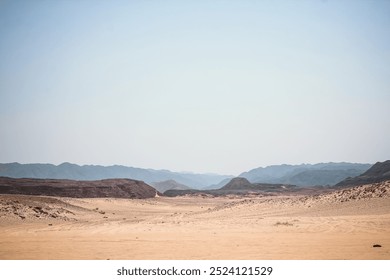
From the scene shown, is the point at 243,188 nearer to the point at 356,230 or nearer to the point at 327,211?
the point at 327,211

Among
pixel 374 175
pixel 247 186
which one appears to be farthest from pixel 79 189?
pixel 374 175

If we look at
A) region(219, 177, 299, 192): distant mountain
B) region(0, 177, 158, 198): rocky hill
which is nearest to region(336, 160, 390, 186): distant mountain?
region(219, 177, 299, 192): distant mountain

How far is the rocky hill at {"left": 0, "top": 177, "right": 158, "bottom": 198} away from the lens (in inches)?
2053

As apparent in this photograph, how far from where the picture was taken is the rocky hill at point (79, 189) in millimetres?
52156

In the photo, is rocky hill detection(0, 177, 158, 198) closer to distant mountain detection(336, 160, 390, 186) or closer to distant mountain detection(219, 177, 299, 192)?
distant mountain detection(219, 177, 299, 192)

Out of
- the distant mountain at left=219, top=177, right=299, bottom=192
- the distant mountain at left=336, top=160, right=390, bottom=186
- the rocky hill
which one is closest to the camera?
the rocky hill

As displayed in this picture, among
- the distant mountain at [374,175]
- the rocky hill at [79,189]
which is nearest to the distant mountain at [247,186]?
the distant mountain at [374,175]

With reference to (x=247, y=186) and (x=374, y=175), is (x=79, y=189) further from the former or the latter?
(x=374, y=175)

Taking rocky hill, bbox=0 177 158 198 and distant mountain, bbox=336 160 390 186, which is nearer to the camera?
rocky hill, bbox=0 177 158 198

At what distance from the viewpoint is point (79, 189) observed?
5512 centimetres

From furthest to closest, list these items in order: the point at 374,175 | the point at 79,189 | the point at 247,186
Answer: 1. the point at 247,186
2. the point at 374,175
3. the point at 79,189
